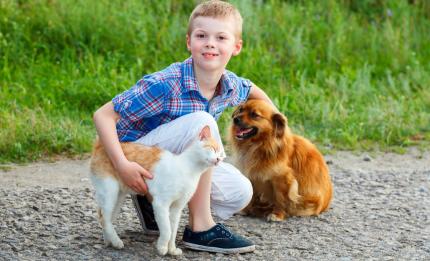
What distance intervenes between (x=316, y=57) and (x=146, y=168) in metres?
4.51

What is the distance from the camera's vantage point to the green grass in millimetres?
6402

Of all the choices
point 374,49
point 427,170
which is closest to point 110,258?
point 427,170

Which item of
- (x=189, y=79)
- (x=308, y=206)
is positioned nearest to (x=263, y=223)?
(x=308, y=206)

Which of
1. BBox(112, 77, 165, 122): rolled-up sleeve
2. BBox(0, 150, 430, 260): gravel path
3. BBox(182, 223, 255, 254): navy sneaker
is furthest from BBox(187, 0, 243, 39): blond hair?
BBox(0, 150, 430, 260): gravel path

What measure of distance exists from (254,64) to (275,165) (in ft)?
9.58

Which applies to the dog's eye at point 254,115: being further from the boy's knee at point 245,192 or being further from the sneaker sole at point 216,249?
the sneaker sole at point 216,249

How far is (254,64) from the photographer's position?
A: 7395mm

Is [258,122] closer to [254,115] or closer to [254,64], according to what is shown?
[254,115]

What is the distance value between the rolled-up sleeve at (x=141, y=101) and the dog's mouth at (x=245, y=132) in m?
0.82

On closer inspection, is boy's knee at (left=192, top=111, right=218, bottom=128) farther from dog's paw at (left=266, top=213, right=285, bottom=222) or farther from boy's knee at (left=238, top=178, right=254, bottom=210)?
dog's paw at (left=266, top=213, right=285, bottom=222)

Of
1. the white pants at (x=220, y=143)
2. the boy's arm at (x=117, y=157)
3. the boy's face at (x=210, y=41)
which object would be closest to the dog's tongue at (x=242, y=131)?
the white pants at (x=220, y=143)

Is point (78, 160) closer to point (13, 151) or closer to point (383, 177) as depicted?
point (13, 151)

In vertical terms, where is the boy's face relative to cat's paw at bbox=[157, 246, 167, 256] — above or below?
above

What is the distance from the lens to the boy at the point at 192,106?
3787mm
